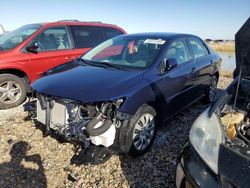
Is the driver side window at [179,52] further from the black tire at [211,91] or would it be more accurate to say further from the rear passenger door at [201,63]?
the black tire at [211,91]

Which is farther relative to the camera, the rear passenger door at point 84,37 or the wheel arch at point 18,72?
the rear passenger door at point 84,37

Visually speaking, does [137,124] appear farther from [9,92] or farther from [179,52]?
[9,92]

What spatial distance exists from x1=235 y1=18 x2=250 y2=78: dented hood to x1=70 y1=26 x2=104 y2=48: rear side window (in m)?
3.96

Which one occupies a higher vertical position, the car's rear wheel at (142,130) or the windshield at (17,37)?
the windshield at (17,37)

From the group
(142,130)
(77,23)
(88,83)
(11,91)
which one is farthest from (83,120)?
(77,23)

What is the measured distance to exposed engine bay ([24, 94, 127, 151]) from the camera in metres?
2.72

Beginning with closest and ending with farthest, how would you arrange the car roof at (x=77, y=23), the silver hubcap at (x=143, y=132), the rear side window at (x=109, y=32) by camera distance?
the silver hubcap at (x=143, y=132)
the car roof at (x=77, y=23)
the rear side window at (x=109, y=32)

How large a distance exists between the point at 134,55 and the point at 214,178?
2.53 meters

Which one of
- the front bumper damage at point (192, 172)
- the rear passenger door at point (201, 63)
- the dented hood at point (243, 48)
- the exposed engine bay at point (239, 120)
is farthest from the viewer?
the rear passenger door at point (201, 63)

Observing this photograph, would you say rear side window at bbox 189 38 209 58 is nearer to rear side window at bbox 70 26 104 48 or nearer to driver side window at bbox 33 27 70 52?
rear side window at bbox 70 26 104 48

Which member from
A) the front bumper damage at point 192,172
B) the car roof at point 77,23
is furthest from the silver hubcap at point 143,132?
the car roof at point 77,23

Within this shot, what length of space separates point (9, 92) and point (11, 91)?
0.13 feet

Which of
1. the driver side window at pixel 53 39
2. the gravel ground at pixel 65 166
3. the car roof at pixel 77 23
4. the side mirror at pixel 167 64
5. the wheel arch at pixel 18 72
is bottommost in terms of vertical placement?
the gravel ground at pixel 65 166

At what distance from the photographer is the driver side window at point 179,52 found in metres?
3.82
